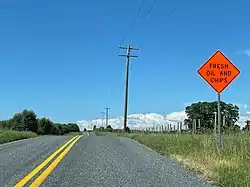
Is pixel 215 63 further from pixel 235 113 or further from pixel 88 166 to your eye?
pixel 235 113

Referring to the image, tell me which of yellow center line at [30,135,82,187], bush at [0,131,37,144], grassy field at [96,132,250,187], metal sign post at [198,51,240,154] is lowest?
yellow center line at [30,135,82,187]

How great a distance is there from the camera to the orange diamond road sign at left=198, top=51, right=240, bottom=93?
13.9m

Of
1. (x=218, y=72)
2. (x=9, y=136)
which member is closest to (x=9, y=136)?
(x=9, y=136)

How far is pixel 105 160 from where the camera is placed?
13.2 m

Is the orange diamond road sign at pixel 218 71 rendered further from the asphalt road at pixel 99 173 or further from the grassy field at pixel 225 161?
the asphalt road at pixel 99 173

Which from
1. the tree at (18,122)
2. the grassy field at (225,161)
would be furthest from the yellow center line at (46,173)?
the tree at (18,122)

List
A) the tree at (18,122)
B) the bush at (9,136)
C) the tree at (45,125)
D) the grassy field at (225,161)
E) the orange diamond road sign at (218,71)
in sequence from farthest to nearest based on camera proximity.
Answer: the tree at (45,125)
the tree at (18,122)
the bush at (9,136)
the orange diamond road sign at (218,71)
the grassy field at (225,161)

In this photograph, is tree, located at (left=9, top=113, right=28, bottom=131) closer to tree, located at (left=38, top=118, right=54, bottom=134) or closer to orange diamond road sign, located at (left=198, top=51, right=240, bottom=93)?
Answer: tree, located at (left=38, top=118, right=54, bottom=134)

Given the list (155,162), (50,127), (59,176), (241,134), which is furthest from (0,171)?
(50,127)

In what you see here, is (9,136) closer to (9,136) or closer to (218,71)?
(9,136)

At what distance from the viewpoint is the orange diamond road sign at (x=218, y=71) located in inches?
548

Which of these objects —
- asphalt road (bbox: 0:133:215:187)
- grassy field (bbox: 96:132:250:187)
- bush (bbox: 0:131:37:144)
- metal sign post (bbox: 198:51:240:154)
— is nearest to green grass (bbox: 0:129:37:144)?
bush (bbox: 0:131:37:144)

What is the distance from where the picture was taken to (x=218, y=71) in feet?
46.2

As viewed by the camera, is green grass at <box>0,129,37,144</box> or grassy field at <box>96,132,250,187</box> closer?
grassy field at <box>96,132,250,187</box>
